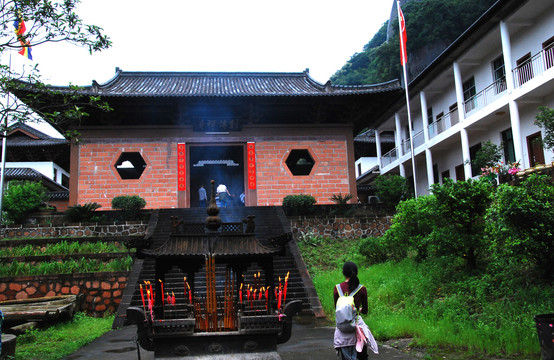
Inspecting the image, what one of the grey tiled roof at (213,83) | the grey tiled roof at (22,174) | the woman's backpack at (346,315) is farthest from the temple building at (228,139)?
the woman's backpack at (346,315)

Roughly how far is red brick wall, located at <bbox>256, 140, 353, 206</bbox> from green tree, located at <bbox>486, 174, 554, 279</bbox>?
1071 centimetres

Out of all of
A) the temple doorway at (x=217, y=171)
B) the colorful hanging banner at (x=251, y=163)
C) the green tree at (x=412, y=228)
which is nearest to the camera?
the green tree at (x=412, y=228)

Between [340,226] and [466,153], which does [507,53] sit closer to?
[466,153]

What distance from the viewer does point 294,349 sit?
6762 mm

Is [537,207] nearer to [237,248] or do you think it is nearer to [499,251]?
[499,251]

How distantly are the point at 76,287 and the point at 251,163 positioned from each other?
8409 mm

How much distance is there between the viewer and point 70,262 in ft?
37.7

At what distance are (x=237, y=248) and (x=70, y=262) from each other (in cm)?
720

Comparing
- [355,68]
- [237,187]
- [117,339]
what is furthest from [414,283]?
[355,68]

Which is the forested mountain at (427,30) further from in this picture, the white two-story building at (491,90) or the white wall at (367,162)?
the white two-story building at (491,90)

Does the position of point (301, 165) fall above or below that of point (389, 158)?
below

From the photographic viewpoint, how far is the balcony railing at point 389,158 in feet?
→ 85.1

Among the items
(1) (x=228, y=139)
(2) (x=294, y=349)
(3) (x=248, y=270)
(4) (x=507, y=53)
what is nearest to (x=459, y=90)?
(4) (x=507, y=53)

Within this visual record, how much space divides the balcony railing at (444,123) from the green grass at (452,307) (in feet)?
35.5
